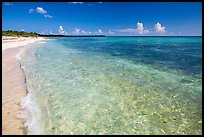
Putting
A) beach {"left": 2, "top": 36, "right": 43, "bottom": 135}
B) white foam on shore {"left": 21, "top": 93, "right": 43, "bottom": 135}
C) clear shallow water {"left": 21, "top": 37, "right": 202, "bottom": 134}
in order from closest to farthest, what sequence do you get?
white foam on shore {"left": 21, "top": 93, "right": 43, "bottom": 135}
beach {"left": 2, "top": 36, "right": 43, "bottom": 135}
clear shallow water {"left": 21, "top": 37, "right": 202, "bottom": 134}

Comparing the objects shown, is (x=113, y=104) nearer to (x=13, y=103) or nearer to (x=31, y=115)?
(x=31, y=115)

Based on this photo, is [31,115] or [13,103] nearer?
[31,115]

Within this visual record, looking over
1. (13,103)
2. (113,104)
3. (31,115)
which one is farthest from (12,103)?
(113,104)

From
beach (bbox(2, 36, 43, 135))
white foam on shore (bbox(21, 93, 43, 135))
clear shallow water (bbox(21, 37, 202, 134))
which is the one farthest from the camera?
clear shallow water (bbox(21, 37, 202, 134))

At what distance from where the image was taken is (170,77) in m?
14.9

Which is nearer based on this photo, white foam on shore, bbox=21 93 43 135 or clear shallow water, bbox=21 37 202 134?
white foam on shore, bbox=21 93 43 135

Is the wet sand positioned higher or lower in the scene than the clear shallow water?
higher

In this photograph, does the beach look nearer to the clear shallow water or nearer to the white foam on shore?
the white foam on shore

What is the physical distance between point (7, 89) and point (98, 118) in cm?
525

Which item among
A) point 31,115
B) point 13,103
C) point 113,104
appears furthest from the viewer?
point 113,104

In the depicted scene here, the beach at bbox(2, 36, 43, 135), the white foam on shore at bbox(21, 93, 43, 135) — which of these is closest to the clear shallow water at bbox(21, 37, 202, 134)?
the white foam on shore at bbox(21, 93, 43, 135)

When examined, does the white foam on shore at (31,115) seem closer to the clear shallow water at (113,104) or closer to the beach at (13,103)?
the clear shallow water at (113,104)

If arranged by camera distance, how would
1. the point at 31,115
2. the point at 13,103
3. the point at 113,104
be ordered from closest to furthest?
1. the point at 31,115
2. the point at 13,103
3. the point at 113,104

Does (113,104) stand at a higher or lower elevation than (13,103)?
lower
